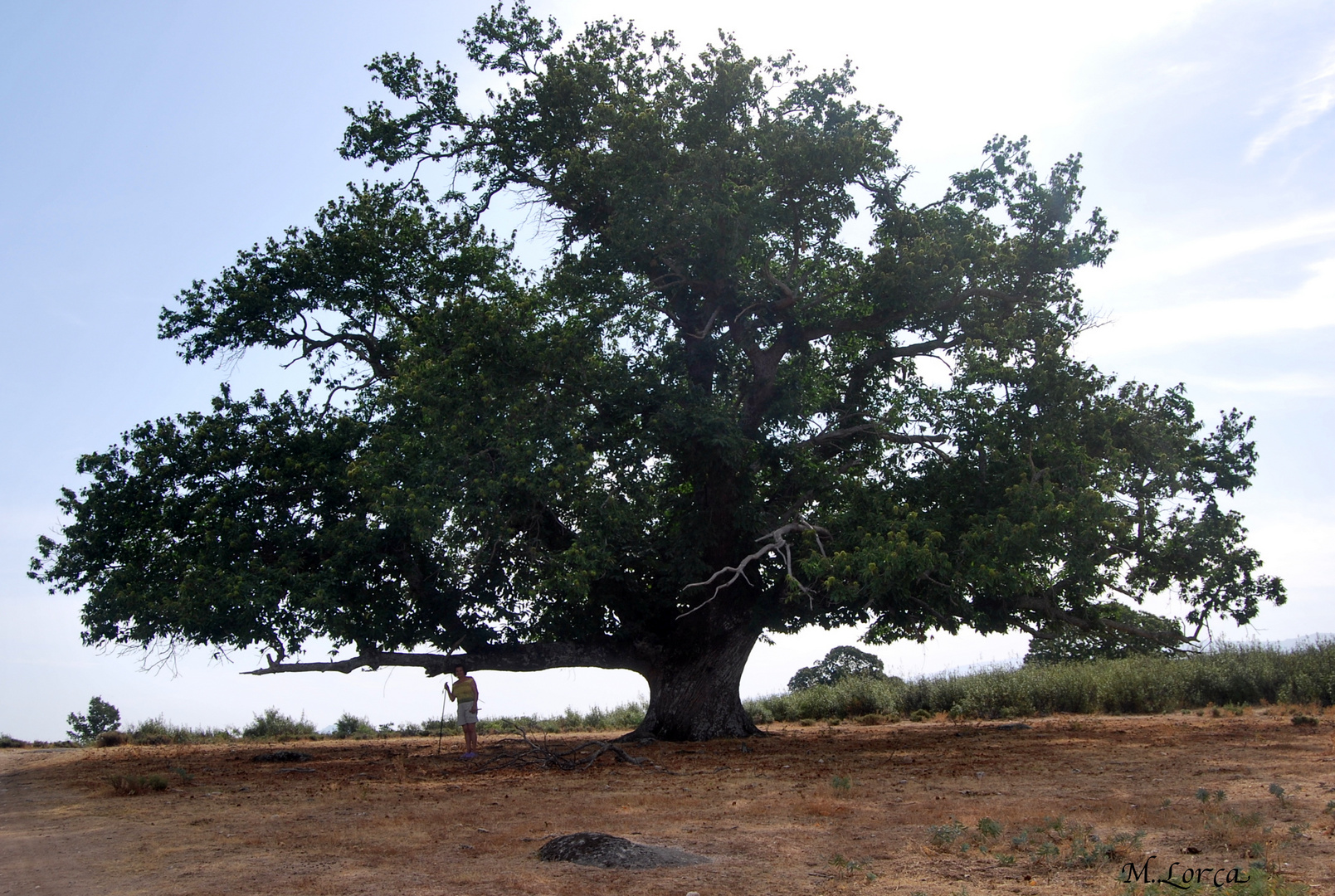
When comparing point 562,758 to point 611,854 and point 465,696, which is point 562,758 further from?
point 611,854

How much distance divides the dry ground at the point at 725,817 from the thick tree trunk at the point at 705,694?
5.53 feet

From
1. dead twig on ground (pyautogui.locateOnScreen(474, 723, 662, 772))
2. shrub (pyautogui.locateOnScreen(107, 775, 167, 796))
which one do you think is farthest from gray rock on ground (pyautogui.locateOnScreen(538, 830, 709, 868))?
shrub (pyautogui.locateOnScreen(107, 775, 167, 796))

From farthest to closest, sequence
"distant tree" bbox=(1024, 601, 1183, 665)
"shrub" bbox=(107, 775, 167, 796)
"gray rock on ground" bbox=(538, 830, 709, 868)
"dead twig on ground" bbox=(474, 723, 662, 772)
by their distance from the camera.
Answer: "distant tree" bbox=(1024, 601, 1183, 665) → "dead twig on ground" bbox=(474, 723, 662, 772) → "shrub" bbox=(107, 775, 167, 796) → "gray rock on ground" bbox=(538, 830, 709, 868)

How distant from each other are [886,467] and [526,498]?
634cm

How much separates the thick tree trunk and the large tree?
46 millimetres

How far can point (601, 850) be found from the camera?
6688 millimetres

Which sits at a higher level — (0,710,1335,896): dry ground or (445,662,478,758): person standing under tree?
(445,662,478,758): person standing under tree

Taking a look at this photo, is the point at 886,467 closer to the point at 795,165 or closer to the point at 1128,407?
the point at 1128,407

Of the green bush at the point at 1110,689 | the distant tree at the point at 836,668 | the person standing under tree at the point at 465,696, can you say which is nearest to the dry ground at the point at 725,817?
the person standing under tree at the point at 465,696

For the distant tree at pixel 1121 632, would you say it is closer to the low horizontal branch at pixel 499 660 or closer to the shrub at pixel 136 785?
the low horizontal branch at pixel 499 660

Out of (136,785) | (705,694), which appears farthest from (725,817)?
(705,694)

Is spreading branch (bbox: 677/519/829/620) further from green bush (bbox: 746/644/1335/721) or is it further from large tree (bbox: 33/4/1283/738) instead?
green bush (bbox: 746/644/1335/721)

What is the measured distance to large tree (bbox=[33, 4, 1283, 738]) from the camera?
14.1 m

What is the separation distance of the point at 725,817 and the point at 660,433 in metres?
7.62
